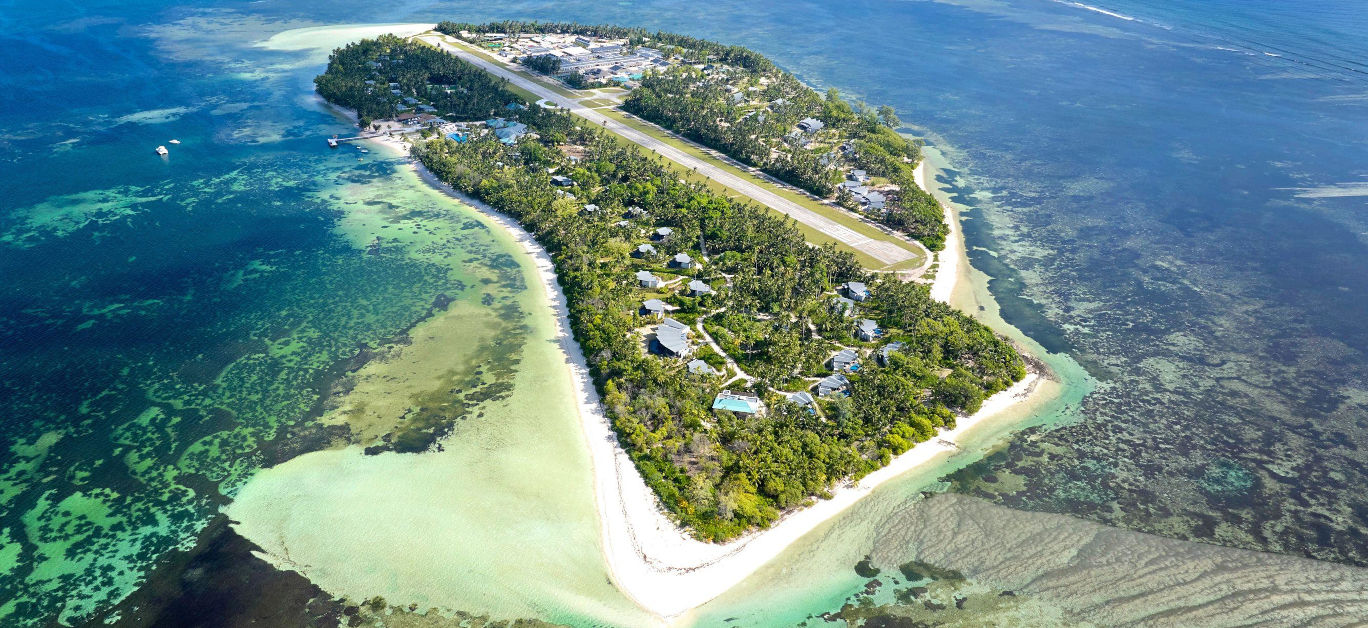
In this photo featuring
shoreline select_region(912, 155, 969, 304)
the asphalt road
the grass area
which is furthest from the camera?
the asphalt road

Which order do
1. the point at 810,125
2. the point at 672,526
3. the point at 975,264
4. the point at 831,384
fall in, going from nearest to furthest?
1. the point at 672,526
2. the point at 831,384
3. the point at 975,264
4. the point at 810,125

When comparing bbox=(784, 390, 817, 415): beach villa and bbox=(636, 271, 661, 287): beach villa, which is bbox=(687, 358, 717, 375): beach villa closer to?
bbox=(784, 390, 817, 415): beach villa

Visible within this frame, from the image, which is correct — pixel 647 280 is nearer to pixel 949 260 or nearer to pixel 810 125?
pixel 949 260

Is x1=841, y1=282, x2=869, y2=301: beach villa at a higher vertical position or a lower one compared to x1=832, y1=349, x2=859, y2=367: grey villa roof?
higher

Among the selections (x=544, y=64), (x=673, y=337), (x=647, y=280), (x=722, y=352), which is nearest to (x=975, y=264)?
(x=722, y=352)

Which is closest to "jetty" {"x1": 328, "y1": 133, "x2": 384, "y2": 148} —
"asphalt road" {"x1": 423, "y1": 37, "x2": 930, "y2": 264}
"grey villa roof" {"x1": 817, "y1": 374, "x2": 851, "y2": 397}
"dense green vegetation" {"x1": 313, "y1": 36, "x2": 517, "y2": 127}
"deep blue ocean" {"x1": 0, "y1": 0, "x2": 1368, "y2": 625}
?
"dense green vegetation" {"x1": 313, "y1": 36, "x2": 517, "y2": 127}

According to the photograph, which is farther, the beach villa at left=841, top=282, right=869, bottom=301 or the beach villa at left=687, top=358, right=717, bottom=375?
the beach villa at left=841, top=282, right=869, bottom=301
